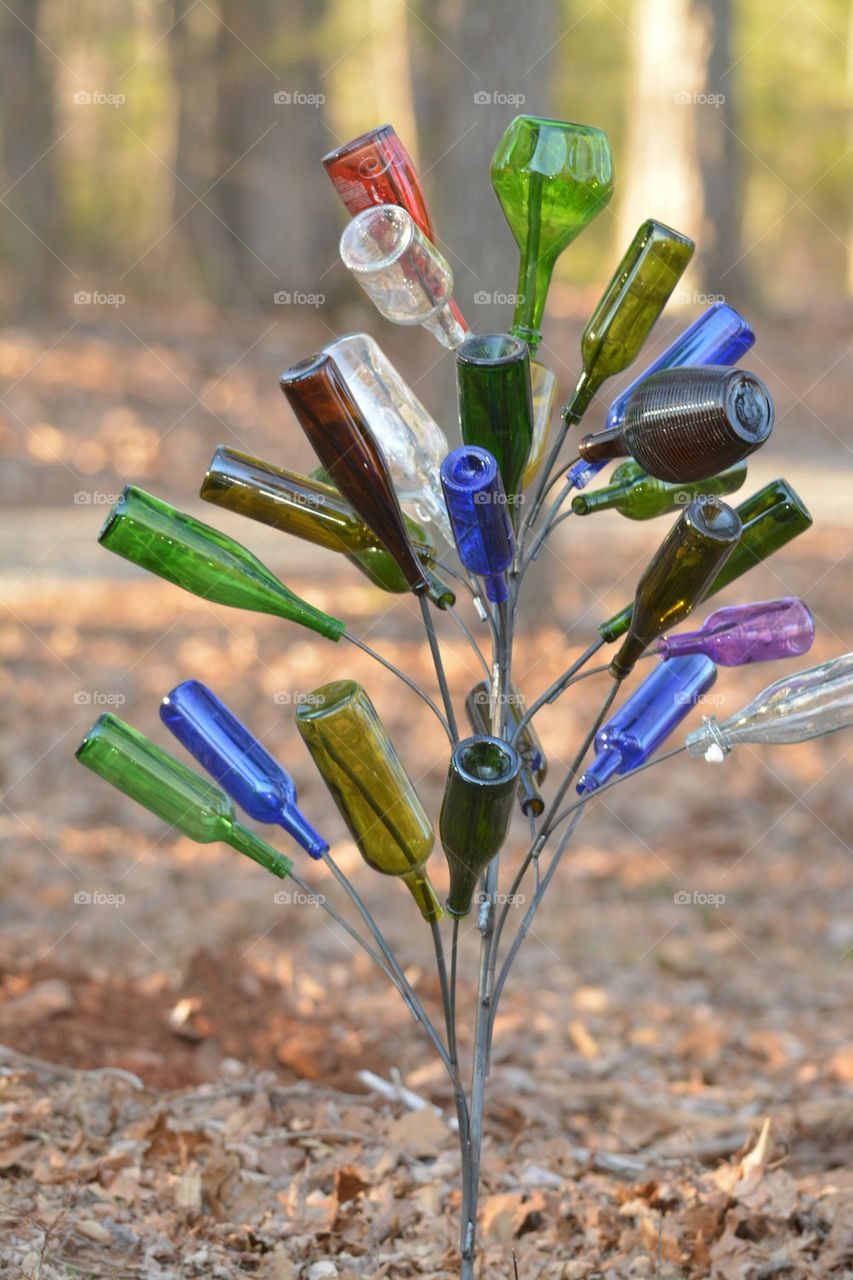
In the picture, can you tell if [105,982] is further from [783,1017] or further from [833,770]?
[833,770]

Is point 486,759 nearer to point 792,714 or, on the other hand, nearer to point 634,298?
point 792,714

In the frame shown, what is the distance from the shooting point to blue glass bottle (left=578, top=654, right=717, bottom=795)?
1797 mm

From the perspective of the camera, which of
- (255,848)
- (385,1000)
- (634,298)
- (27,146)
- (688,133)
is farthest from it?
(27,146)

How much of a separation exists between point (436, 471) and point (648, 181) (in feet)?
34.2

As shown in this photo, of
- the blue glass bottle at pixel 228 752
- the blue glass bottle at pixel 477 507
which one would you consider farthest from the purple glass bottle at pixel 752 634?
the blue glass bottle at pixel 228 752

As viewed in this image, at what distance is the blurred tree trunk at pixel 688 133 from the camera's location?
9.90 metres

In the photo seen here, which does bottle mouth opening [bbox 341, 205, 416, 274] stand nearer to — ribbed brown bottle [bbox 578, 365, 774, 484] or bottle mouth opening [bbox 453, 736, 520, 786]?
ribbed brown bottle [bbox 578, 365, 774, 484]

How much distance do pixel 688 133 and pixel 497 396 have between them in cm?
1044

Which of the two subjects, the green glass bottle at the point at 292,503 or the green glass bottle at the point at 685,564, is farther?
the green glass bottle at the point at 292,503

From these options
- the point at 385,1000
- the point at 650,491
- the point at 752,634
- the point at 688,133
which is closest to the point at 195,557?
the point at 650,491

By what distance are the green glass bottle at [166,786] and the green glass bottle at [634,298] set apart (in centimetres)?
70

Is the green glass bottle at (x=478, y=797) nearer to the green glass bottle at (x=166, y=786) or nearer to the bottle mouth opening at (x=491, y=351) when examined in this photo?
the green glass bottle at (x=166, y=786)

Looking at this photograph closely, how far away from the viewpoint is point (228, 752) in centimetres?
179

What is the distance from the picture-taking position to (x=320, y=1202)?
221cm
